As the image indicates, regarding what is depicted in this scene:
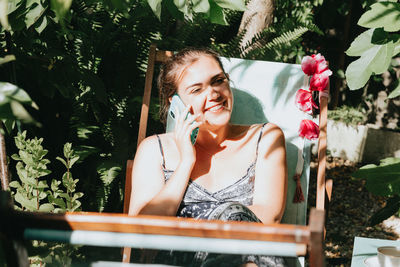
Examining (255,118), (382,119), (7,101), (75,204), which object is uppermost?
(382,119)

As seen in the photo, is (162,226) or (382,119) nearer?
(162,226)

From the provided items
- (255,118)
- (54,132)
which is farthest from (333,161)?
(54,132)

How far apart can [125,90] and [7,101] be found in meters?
2.42

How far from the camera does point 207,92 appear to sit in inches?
99.9

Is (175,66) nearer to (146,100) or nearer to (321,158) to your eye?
(146,100)

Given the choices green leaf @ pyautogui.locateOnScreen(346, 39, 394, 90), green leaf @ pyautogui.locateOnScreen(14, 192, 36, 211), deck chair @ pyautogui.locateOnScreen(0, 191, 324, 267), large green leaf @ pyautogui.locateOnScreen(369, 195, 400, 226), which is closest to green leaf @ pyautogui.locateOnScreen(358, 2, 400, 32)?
green leaf @ pyautogui.locateOnScreen(346, 39, 394, 90)

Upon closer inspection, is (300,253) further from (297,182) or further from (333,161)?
(333,161)

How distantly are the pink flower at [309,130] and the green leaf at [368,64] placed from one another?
31.5 inches

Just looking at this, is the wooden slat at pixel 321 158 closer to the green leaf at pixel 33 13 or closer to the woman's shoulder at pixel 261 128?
the woman's shoulder at pixel 261 128

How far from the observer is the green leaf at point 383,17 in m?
1.84

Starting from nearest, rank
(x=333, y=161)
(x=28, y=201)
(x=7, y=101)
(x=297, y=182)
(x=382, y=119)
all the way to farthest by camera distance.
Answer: (x=7, y=101) < (x=28, y=201) < (x=297, y=182) < (x=333, y=161) < (x=382, y=119)

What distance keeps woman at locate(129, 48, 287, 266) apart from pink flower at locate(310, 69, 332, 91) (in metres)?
0.42

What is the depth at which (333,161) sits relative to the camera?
19.6 feet

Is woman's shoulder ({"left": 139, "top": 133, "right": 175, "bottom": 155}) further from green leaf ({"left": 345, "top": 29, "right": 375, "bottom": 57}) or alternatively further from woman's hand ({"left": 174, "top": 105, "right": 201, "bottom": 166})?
green leaf ({"left": 345, "top": 29, "right": 375, "bottom": 57})
